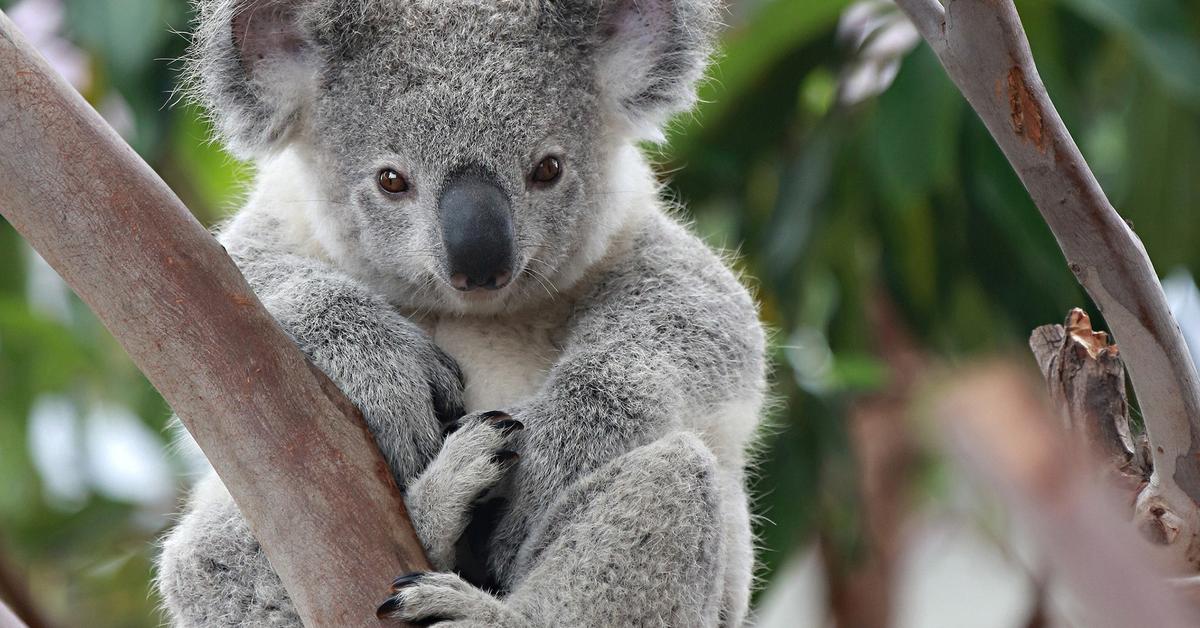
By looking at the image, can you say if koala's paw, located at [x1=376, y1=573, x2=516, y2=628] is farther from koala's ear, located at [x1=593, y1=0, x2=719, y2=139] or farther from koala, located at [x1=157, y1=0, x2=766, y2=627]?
koala's ear, located at [x1=593, y1=0, x2=719, y2=139]

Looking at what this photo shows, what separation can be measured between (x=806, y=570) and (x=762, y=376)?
4519 millimetres

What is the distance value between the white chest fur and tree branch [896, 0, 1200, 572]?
3.68ft

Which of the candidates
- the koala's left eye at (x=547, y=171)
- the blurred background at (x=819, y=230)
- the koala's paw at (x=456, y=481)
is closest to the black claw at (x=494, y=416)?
the koala's paw at (x=456, y=481)

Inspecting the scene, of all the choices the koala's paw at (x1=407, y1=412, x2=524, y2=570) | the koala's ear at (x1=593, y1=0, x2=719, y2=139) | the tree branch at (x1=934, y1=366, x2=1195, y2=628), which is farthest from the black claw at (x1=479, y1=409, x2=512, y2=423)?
the tree branch at (x1=934, y1=366, x2=1195, y2=628)

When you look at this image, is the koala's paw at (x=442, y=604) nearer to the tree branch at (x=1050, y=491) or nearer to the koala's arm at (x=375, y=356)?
the koala's arm at (x=375, y=356)

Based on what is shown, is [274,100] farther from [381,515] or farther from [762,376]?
[762,376]

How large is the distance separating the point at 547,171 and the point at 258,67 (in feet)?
2.12

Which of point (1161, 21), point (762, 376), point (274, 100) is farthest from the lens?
point (1161, 21)

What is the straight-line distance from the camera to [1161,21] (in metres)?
3.55

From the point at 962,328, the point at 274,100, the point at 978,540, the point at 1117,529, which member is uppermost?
the point at 1117,529

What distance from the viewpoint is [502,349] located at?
2.52 meters

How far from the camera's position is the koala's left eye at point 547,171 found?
92.4 inches

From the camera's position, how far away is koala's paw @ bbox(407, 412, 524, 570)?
2031mm

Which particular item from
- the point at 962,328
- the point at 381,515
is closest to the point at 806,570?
the point at 962,328
